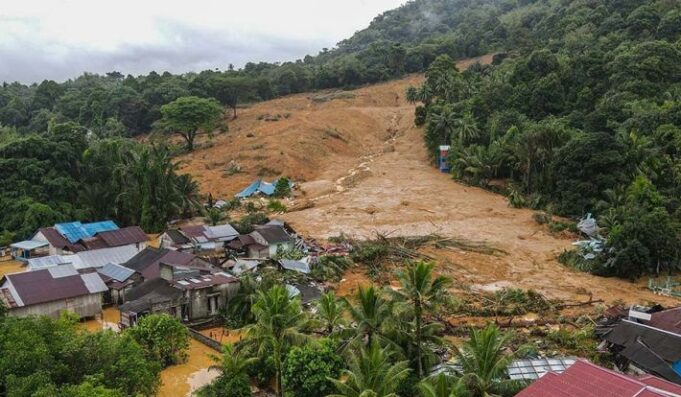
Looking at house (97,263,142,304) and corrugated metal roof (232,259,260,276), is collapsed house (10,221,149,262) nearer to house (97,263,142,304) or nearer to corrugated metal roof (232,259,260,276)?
house (97,263,142,304)

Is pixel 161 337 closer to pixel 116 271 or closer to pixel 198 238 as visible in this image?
pixel 116 271

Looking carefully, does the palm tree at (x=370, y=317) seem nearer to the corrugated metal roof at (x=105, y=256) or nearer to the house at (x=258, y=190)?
the corrugated metal roof at (x=105, y=256)

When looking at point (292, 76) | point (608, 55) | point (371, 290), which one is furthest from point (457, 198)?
point (292, 76)


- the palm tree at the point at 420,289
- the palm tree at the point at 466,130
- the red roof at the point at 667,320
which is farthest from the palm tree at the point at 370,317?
the palm tree at the point at 466,130

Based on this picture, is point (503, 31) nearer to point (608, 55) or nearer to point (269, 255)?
point (608, 55)

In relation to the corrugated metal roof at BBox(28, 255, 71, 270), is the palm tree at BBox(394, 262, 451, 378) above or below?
above

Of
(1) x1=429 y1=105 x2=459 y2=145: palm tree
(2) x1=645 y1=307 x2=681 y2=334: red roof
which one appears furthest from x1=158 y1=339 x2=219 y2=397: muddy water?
(1) x1=429 y1=105 x2=459 y2=145: palm tree

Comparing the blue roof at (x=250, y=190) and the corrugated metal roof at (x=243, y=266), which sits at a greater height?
the blue roof at (x=250, y=190)
